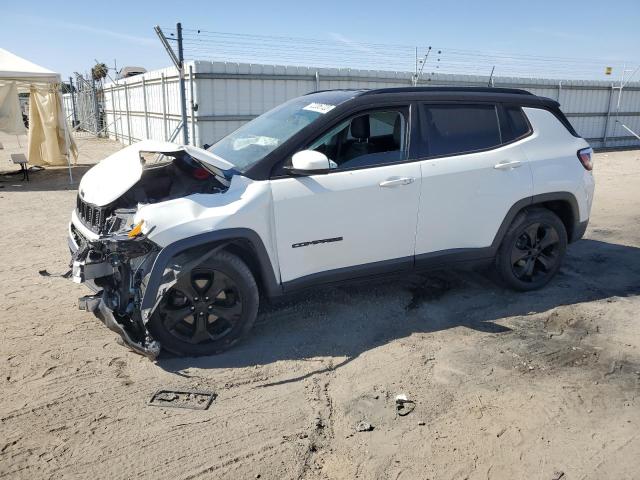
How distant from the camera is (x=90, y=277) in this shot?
3.55m

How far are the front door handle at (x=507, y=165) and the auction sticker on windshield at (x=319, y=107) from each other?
1525 millimetres

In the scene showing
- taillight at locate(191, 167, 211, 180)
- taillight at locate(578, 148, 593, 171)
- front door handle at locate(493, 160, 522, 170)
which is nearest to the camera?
taillight at locate(191, 167, 211, 180)

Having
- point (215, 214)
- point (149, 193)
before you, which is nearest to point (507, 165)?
Answer: point (215, 214)

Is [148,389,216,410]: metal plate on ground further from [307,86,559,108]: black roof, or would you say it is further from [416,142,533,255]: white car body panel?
[307,86,559,108]: black roof

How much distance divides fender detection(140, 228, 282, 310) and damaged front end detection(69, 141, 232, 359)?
7 centimetres

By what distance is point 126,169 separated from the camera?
12.6 ft

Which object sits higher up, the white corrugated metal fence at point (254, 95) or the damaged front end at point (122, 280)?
the white corrugated metal fence at point (254, 95)

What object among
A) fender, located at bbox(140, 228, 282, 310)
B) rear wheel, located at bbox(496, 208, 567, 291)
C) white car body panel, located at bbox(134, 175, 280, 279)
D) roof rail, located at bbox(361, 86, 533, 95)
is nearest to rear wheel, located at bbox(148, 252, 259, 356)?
fender, located at bbox(140, 228, 282, 310)

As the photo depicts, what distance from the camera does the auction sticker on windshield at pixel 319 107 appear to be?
13.6 feet

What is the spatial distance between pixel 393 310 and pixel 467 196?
1.16 meters

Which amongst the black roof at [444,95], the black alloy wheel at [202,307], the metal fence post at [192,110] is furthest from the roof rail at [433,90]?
the metal fence post at [192,110]

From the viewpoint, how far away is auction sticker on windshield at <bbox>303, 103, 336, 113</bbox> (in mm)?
4145

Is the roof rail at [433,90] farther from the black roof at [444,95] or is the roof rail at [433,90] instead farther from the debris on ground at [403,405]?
the debris on ground at [403,405]

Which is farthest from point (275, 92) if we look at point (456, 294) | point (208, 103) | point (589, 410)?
point (589, 410)
